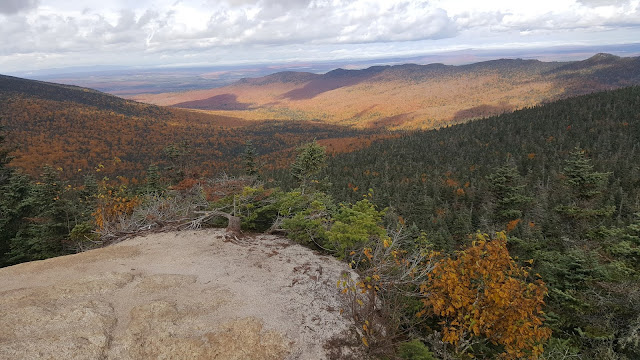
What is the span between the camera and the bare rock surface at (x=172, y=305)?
6.36 metres

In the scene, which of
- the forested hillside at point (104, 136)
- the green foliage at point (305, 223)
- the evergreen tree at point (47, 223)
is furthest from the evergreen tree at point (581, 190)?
the forested hillside at point (104, 136)

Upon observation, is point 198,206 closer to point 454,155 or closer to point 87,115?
point 454,155

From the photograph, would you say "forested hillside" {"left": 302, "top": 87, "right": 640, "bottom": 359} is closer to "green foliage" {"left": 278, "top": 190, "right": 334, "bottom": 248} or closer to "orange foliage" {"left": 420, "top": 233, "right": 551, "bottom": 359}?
"green foliage" {"left": 278, "top": 190, "right": 334, "bottom": 248}

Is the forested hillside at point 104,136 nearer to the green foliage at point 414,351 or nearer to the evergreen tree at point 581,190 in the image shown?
the green foliage at point 414,351

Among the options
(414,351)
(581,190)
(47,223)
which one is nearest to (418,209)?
(581,190)

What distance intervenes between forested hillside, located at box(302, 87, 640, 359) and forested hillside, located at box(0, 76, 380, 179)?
2978 centimetres

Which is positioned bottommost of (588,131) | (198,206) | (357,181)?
(357,181)

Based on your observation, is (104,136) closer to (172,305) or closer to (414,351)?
(172,305)

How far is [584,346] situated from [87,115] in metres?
130

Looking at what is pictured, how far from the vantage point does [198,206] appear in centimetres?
1647

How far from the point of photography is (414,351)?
6.96 m

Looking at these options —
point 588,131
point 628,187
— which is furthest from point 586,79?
point 628,187

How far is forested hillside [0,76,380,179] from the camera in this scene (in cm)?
7356

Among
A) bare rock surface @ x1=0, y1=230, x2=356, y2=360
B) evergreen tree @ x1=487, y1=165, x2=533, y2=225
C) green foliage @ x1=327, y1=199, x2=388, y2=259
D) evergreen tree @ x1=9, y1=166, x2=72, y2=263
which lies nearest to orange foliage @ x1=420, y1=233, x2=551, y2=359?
bare rock surface @ x1=0, y1=230, x2=356, y2=360
